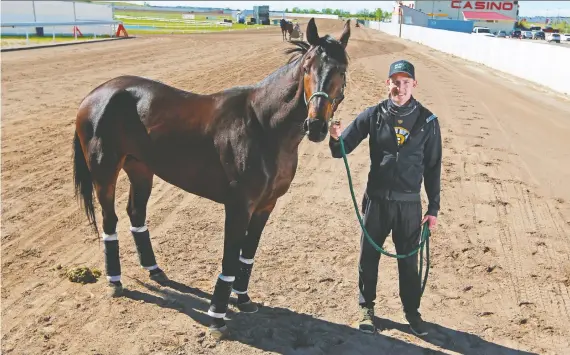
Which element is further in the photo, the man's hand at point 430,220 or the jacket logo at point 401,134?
the man's hand at point 430,220

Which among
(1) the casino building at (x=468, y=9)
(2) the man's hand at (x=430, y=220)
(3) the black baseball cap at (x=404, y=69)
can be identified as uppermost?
(1) the casino building at (x=468, y=9)

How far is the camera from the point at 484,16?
86188mm

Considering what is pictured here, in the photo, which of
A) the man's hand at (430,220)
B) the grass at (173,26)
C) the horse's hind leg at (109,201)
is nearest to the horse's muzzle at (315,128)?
the man's hand at (430,220)

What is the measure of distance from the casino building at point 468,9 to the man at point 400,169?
88.6 meters

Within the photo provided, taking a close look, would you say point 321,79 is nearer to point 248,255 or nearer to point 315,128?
point 315,128

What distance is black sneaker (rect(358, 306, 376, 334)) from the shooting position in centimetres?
414

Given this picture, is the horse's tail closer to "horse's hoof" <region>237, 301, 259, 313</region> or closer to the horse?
the horse

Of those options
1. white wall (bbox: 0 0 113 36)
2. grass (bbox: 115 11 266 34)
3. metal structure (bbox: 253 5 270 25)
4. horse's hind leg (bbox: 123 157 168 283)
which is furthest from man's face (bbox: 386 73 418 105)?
metal structure (bbox: 253 5 270 25)

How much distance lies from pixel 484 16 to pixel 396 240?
93402mm

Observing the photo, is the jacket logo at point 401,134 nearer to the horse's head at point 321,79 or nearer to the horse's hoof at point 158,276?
the horse's head at point 321,79

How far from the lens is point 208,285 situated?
4.87 meters

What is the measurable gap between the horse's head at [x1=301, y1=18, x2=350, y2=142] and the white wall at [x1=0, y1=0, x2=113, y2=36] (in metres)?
31.3

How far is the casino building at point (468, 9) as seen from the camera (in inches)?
3398

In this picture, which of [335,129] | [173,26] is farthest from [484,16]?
[335,129]
